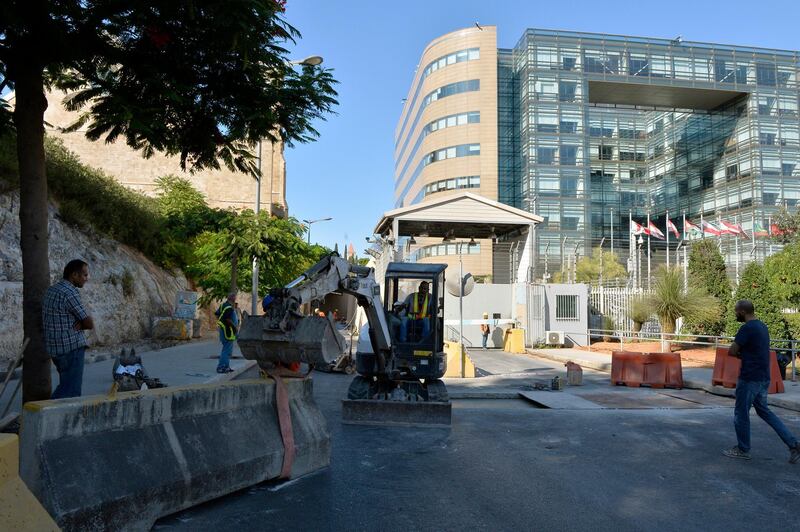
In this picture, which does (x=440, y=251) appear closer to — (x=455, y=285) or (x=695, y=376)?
(x=455, y=285)

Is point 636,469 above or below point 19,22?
below

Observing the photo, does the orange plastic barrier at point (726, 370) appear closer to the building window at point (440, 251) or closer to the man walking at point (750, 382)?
the man walking at point (750, 382)

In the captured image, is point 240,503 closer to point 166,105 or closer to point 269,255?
point 166,105

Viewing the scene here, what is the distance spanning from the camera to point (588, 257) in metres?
53.6

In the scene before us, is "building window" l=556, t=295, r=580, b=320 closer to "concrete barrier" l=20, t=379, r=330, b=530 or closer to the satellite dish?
the satellite dish

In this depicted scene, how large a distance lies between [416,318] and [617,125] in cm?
5925

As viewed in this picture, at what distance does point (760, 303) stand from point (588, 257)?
3242cm

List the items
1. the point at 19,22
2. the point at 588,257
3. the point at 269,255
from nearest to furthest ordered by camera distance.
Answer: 1. the point at 19,22
2. the point at 269,255
3. the point at 588,257

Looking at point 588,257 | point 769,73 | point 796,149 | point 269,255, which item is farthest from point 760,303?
point 769,73

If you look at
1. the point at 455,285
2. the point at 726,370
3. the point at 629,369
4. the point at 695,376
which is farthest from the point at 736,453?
the point at 455,285

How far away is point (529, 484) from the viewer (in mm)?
5625

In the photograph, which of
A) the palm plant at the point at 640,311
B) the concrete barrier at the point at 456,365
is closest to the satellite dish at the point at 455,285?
the concrete barrier at the point at 456,365

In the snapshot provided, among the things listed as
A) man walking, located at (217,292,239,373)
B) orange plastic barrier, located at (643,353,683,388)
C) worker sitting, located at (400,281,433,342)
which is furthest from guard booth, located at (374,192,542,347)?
worker sitting, located at (400,281,433,342)

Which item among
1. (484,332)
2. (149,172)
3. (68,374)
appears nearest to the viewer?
(68,374)
